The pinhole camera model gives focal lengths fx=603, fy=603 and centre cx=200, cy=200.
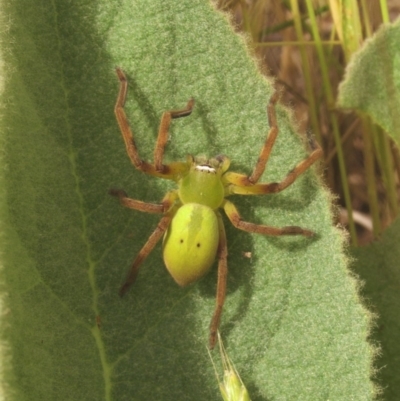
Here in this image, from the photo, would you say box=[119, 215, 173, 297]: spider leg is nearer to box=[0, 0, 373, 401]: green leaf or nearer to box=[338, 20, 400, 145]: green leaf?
box=[0, 0, 373, 401]: green leaf

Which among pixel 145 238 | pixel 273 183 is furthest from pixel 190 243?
pixel 273 183

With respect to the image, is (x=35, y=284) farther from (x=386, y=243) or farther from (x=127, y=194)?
(x=386, y=243)

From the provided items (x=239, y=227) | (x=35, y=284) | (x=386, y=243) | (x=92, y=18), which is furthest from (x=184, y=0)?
(x=386, y=243)

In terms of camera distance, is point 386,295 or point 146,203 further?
point 386,295

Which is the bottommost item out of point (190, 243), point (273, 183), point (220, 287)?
point (220, 287)

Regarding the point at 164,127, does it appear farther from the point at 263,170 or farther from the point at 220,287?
the point at 220,287

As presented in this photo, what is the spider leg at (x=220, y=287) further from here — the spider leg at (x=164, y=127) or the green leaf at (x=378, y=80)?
the green leaf at (x=378, y=80)

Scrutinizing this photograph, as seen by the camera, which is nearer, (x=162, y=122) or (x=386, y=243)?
(x=162, y=122)

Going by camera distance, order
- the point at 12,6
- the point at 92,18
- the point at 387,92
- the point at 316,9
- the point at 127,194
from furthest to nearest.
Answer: the point at 316,9 → the point at 387,92 → the point at 127,194 → the point at 92,18 → the point at 12,6

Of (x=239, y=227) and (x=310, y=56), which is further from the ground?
(x=310, y=56)
